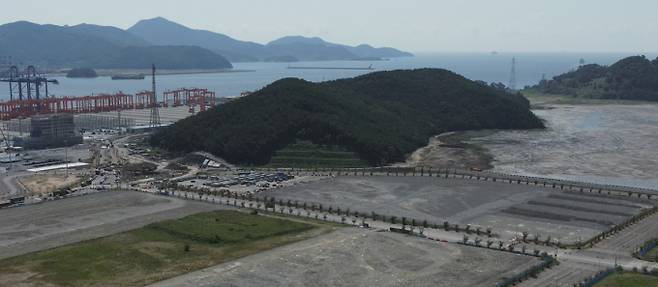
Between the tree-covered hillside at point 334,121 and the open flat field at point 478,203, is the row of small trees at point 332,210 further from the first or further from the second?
the tree-covered hillside at point 334,121

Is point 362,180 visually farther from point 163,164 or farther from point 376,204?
point 163,164

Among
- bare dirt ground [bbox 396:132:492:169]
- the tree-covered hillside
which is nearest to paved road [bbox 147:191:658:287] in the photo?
the tree-covered hillside

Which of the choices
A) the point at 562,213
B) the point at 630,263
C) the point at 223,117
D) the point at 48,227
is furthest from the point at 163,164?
the point at 630,263

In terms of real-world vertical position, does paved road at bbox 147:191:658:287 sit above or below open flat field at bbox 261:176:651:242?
below

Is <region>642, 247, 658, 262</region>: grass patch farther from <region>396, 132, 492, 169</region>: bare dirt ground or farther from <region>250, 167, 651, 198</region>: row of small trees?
<region>396, 132, 492, 169</region>: bare dirt ground

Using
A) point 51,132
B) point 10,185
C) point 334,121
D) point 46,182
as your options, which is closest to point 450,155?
point 334,121

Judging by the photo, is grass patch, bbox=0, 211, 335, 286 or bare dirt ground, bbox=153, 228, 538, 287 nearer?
bare dirt ground, bbox=153, 228, 538, 287

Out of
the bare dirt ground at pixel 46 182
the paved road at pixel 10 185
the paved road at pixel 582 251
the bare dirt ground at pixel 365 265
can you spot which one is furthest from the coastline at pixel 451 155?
the paved road at pixel 10 185
